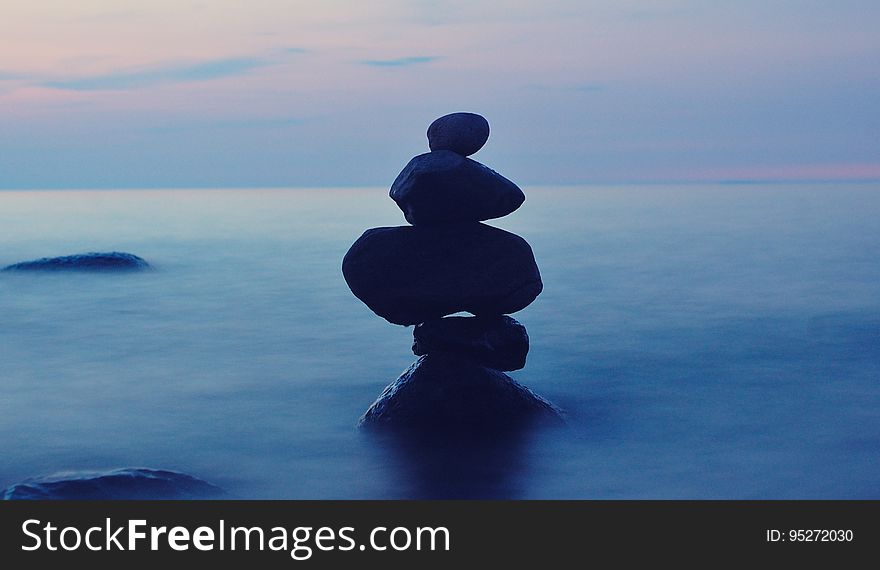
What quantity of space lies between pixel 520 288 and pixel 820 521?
17.5 ft

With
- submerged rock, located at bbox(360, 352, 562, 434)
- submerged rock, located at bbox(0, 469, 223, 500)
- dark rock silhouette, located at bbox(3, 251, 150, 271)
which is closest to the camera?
submerged rock, located at bbox(0, 469, 223, 500)

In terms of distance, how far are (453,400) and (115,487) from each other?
5.00 meters

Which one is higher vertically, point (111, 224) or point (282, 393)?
point (111, 224)

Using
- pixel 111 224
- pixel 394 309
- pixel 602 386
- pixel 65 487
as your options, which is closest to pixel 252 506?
pixel 65 487

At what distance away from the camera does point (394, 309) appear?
45.3 feet

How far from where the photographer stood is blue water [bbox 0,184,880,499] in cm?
1285

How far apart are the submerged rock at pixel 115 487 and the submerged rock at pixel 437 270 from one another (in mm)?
3605

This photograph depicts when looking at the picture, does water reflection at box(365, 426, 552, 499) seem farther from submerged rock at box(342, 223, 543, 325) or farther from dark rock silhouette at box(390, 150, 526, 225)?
dark rock silhouette at box(390, 150, 526, 225)

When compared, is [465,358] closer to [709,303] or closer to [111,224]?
[709,303]

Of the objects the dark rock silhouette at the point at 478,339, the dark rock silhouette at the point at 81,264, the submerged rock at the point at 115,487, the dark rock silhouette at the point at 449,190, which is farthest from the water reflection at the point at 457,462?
the dark rock silhouette at the point at 81,264

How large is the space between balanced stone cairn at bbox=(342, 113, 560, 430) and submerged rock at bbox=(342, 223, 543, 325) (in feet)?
0.05

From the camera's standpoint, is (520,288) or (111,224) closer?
(520,288)

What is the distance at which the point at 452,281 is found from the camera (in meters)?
13.6

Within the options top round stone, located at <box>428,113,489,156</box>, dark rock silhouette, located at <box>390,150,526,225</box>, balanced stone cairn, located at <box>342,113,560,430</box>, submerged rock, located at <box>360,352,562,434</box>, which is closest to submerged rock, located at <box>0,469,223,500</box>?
submerged rock, located at <box>360,352,562,434</box>
